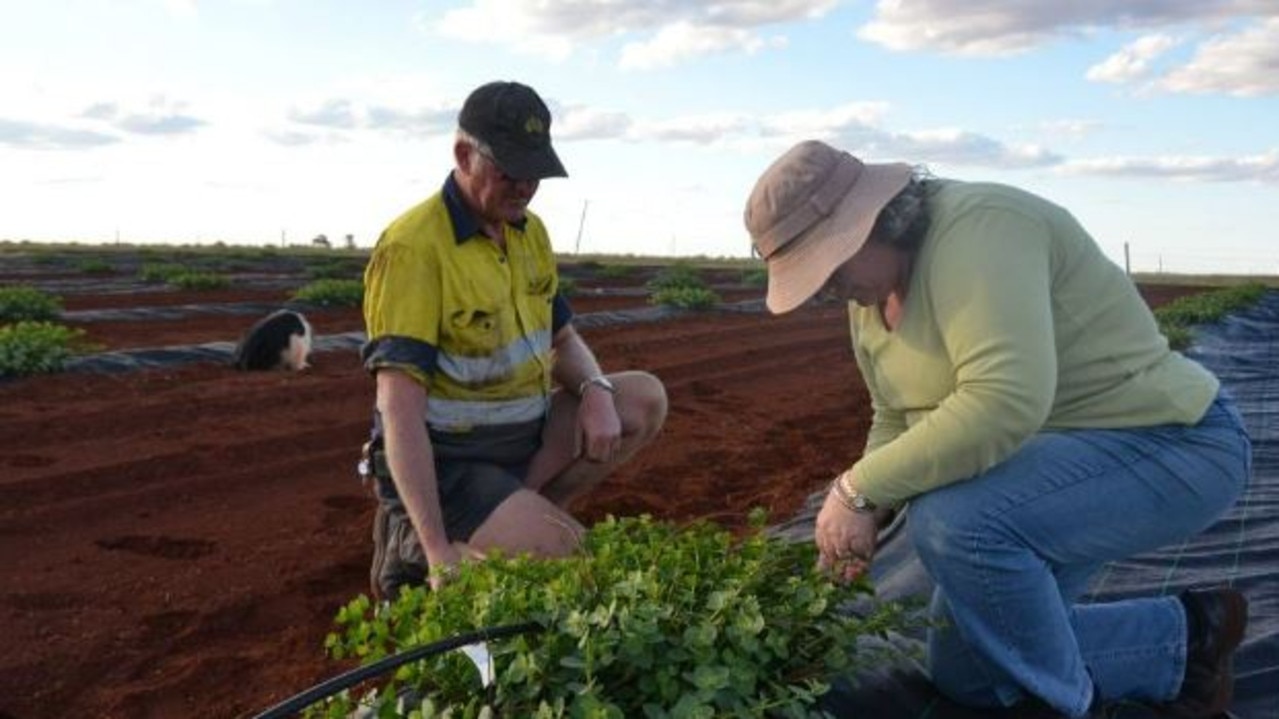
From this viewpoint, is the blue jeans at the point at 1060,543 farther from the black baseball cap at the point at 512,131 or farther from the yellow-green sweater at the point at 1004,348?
the black baseball cap at the point at 512,131

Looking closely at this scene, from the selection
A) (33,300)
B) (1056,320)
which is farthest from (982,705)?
(33,300)

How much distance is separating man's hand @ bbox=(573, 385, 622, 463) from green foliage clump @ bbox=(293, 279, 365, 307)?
10677mm

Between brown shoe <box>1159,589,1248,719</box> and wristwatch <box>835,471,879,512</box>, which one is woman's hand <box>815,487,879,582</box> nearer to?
wristwatch <box>835,471,879,512</box>

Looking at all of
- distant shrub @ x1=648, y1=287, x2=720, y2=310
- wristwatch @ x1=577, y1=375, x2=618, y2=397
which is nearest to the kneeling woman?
wristwatch @ x1=577, y1=375, x2=618, y2=397

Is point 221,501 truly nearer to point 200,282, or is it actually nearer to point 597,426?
point 597,426

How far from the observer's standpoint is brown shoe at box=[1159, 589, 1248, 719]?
2.75 metres

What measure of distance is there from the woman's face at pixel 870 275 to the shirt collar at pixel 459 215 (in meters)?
1.04

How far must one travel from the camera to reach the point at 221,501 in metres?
5.43

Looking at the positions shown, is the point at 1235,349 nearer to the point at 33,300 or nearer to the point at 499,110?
the point at 499,110

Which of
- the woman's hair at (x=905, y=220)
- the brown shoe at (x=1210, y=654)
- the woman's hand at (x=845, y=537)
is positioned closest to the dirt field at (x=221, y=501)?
the woman's hand at (x=845, y=537)

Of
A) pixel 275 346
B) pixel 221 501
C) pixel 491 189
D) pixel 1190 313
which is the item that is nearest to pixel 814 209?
pixel 491 189

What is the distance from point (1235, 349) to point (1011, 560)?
956cm

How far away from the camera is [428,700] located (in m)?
2.04

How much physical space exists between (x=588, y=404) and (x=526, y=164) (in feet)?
2.36
